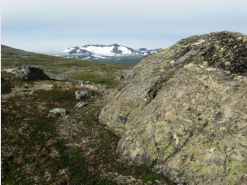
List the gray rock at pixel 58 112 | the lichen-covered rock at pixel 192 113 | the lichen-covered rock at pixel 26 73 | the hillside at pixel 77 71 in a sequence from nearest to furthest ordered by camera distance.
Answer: the lichen-covered rock at pixel 192 113
the gray rock at pixel 58 112
the lichen-covered rock at pixel 26 73
the hillside at pixel 77 71

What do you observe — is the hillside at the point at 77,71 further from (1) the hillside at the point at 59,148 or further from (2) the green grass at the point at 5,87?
(1) the hillside at the point at 59,148

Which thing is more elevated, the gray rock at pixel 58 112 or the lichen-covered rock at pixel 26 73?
the lichen-covered rock at pixel 26 73

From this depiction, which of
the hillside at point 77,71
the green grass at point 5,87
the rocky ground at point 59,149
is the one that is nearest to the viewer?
the rocky ground at point 59,149

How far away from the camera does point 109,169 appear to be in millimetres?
18688

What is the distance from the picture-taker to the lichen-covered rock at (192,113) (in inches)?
582

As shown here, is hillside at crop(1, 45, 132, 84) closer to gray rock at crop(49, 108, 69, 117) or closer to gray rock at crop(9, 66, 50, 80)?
gray rock at crop(9, 66, 50, 80)

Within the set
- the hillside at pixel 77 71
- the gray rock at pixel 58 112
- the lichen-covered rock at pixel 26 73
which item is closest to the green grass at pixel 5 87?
the lichen-covered rock at pixel 26 73

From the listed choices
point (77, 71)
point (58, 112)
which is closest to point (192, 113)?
point (58, 112)

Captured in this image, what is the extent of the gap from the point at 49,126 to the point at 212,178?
78.9 ft

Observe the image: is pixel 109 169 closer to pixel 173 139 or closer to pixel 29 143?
pixel 173 139

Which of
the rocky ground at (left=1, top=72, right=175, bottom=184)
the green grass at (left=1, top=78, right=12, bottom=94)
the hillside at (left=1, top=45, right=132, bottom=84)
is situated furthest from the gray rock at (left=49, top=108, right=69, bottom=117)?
the hillside at (left=1, top=45, right=132, bottom=84)

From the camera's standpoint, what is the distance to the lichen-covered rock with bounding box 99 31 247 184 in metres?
14.8

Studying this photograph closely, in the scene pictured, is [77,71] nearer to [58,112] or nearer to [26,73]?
[26,73]

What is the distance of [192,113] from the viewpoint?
18.3 metres
